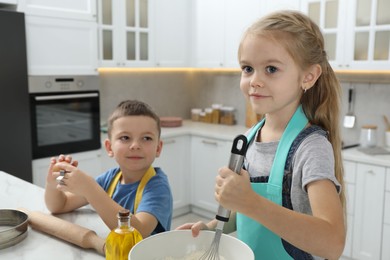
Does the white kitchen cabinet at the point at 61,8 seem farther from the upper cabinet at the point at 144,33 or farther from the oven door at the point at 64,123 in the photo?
the oven door at the point at 64,123

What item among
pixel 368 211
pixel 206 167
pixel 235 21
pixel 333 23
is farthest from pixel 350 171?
pixel 235 21

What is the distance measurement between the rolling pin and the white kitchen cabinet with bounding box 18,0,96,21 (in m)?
2.01

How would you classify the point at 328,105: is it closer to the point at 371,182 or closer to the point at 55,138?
the point at 371,182

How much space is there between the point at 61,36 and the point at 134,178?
1.91 m

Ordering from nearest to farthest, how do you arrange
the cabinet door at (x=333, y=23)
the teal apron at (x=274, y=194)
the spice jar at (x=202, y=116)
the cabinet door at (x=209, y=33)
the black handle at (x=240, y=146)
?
the black handle at (x=240, y=146) → the teal apron at (x=274, y=194) → the cabinet door at (x=333, y=23) → the cabinet door at (x=209, y=33) → the spice jar at (x=202, y=116)

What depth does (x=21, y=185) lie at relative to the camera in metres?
1.58

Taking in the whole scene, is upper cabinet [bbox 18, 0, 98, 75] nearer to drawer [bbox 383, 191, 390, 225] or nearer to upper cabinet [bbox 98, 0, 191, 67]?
upper cabinet [bbox 98, 0, 191, 67]

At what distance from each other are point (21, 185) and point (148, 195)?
56cm

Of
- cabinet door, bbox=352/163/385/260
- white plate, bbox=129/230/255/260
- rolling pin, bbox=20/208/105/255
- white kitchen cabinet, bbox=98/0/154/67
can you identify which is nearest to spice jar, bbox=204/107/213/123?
white kitchen cabinet, bbox=98/0/154/67

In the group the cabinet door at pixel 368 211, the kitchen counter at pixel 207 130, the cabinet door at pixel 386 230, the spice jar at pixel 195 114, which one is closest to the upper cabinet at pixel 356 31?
the cabinet door at pixel 368 211

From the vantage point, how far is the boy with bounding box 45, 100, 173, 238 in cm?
123

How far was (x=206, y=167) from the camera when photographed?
382 cm

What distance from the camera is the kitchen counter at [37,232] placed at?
999 mm

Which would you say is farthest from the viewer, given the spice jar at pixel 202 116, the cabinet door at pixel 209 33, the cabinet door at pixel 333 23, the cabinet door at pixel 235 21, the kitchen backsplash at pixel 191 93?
the spice jar at pixel 202 116
